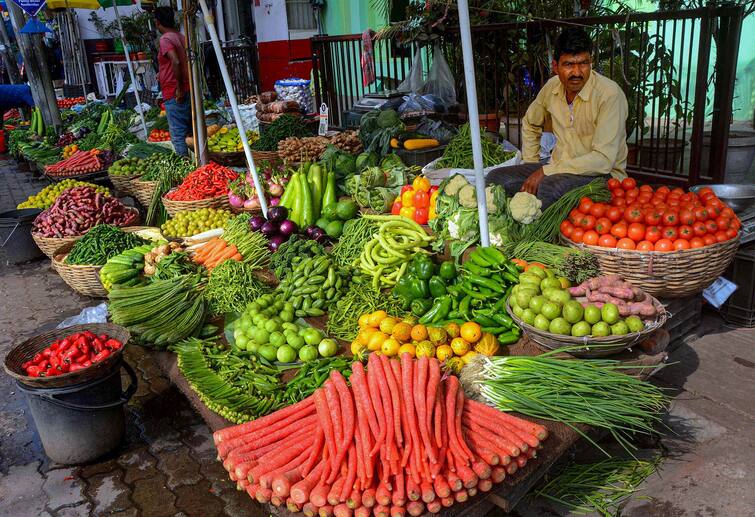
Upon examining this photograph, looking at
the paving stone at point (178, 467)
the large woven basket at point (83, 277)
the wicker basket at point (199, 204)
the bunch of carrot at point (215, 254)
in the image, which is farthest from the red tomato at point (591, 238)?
the large woven basket at point (83, 277)

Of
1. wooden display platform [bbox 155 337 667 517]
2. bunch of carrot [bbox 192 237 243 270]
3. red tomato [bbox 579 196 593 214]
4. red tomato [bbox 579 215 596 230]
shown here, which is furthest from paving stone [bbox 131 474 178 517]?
red tomato [bbox 579 196 593 214]

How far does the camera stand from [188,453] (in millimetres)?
3367

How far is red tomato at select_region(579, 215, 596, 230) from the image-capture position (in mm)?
3857

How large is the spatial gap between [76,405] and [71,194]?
12.9ft

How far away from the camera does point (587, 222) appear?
152 inches

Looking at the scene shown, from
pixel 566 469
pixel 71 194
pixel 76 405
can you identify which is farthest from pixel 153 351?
pixel 71 194

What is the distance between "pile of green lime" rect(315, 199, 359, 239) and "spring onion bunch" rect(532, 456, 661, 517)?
2782 mm

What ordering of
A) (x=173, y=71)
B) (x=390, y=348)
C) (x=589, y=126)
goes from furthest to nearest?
(x=173, y=71) < (x=589, y=126) < (x=390, y=348)

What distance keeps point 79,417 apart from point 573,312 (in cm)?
267

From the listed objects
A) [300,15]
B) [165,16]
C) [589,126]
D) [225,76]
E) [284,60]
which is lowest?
[589,126]

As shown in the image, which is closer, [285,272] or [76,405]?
[76,405]

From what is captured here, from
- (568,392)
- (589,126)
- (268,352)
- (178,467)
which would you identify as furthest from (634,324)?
(178,467)

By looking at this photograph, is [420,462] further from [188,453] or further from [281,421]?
[188,453]

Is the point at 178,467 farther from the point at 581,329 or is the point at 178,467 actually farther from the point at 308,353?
the point at 581,329
